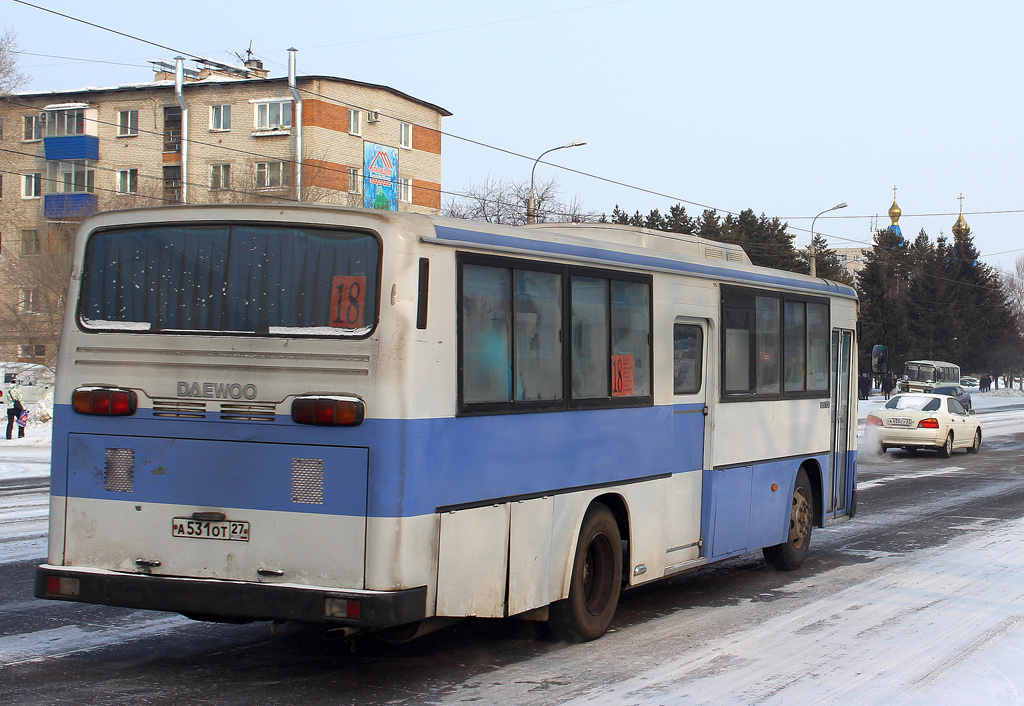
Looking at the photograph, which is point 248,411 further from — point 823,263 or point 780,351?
point 823,263

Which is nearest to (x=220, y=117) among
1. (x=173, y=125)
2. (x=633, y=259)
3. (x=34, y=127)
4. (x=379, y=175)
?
(x=173, y=125)

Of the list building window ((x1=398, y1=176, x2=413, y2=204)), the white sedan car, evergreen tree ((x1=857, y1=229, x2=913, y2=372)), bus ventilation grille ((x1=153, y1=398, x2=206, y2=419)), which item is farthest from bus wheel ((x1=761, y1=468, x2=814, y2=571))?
evergreen tree ((x1=857, y1=229, x2=913, y2=372))

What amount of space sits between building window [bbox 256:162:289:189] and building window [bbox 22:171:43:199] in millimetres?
14931

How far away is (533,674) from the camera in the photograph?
21.7 feet

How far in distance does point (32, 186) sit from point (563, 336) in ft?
207

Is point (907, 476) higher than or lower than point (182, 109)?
lower

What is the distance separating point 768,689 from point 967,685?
3.86ft

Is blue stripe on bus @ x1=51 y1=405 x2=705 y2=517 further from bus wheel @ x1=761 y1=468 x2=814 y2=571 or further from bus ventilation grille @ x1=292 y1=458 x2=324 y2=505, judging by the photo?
bus wheel @ x1=761 y1=468 x2=814 y2=571

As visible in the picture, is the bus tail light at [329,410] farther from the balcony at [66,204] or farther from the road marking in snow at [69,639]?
the balcony at [66,204]

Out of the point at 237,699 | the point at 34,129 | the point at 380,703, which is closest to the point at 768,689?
the point at 380,703

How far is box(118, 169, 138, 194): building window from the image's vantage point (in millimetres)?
60594

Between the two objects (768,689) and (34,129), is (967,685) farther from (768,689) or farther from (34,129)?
(34,129)

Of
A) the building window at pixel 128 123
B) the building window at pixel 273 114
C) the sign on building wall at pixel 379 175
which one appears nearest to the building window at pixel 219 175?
the building window at pixel 273 114

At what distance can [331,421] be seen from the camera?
19.3ft
